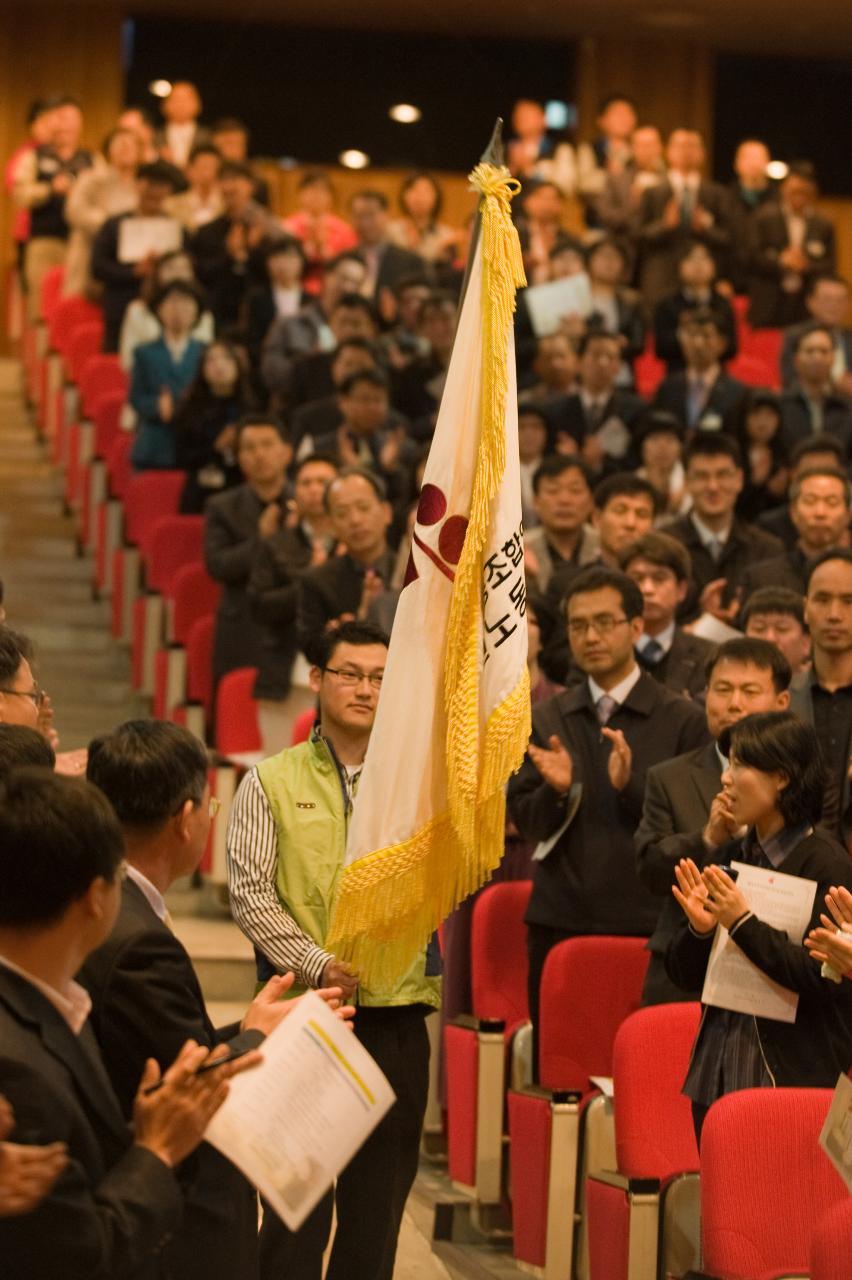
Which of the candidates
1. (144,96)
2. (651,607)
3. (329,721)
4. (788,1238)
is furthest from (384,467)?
(144,96)

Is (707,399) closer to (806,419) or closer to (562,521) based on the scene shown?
(806,419)

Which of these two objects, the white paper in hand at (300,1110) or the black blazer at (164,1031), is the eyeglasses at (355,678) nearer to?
the black blazer at (164,1031)

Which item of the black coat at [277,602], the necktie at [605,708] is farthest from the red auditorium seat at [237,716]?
the necktie at [605,708]

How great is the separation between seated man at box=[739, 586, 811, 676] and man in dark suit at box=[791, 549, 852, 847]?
41cm

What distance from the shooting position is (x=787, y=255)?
34.7 ft

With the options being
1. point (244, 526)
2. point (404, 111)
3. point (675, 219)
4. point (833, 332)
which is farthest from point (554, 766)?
point (404, 111)

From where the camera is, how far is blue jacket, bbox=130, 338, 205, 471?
7.80m

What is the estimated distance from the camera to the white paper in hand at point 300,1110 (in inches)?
84.9

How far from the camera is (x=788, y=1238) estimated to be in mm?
2979

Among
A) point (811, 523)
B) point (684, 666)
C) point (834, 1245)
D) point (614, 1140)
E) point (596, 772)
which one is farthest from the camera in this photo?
point (811, 523)

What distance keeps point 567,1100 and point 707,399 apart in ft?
15.9

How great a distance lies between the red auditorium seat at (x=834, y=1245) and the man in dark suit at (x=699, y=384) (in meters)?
5.80

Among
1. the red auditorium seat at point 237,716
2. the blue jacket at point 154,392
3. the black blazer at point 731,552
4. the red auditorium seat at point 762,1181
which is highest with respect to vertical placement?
the blue jacket at point 154,392

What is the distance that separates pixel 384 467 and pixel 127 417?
173cm
